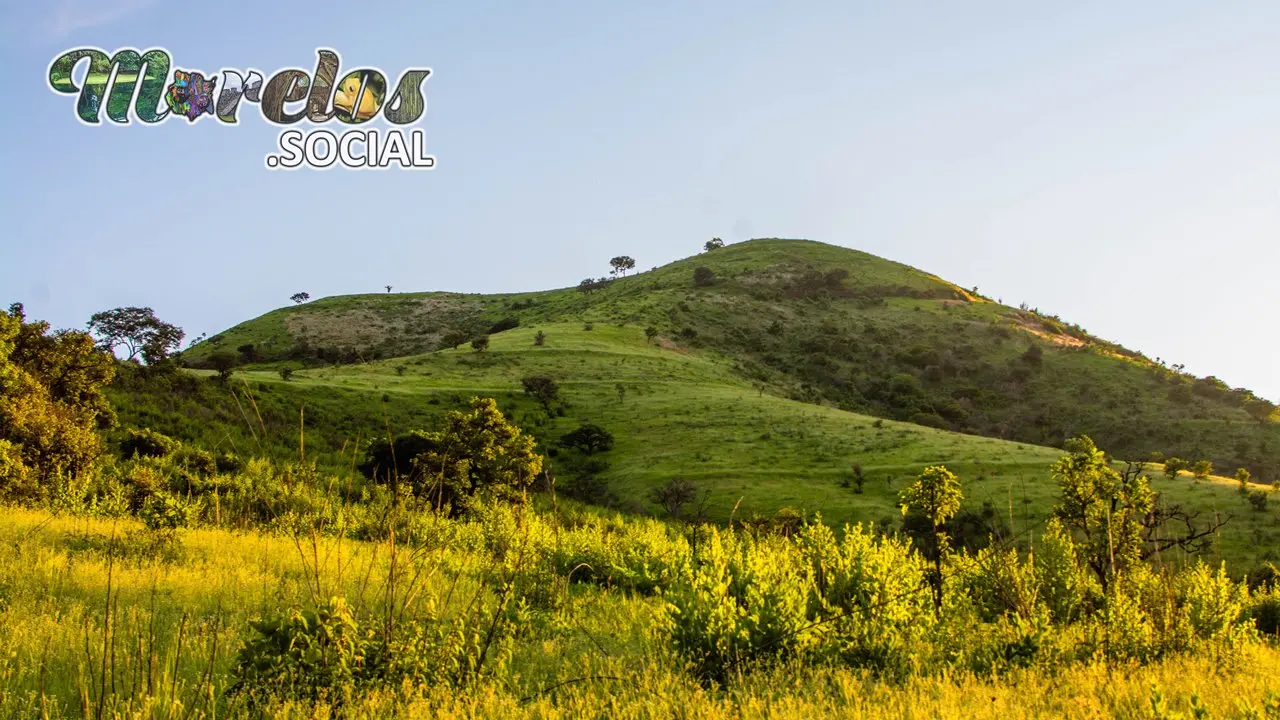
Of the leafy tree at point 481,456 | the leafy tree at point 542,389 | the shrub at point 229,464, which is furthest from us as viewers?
the leafy tree at point 542,389

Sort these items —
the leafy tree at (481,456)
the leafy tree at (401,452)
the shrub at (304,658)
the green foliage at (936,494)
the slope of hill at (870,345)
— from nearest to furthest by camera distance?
the shrub at (304,658) < the green foliage at (936,494) < the leafy tree at (481,456) < the leafy tree at (401,452) < the slope of hill at (870,345)

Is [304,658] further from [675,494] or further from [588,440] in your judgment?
[588,440]

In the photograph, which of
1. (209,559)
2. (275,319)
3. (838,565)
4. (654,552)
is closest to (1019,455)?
(654,552)

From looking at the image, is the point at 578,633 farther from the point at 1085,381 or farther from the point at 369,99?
the point at 1085,381

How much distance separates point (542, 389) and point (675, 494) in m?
21.8

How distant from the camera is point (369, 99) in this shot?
2364cm

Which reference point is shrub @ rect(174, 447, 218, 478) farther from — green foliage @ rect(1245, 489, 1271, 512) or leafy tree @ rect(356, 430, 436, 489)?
green foliage @ rect(1245, 489, 1271, 512)

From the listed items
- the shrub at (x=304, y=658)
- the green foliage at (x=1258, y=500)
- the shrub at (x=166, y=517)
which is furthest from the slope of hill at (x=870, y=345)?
the shrub at (x=304, y=658)

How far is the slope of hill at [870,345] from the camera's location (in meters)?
67.0

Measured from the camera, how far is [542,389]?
55438 millimetres

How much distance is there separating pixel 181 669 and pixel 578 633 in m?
3.93

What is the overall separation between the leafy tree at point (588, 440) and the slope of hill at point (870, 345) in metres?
24.5

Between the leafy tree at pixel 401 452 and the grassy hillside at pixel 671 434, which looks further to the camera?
the grassy hillside at pixel 671 434

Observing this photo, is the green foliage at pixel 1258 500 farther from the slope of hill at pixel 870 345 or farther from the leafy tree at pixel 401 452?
the leafy tree at pixel 401 452
